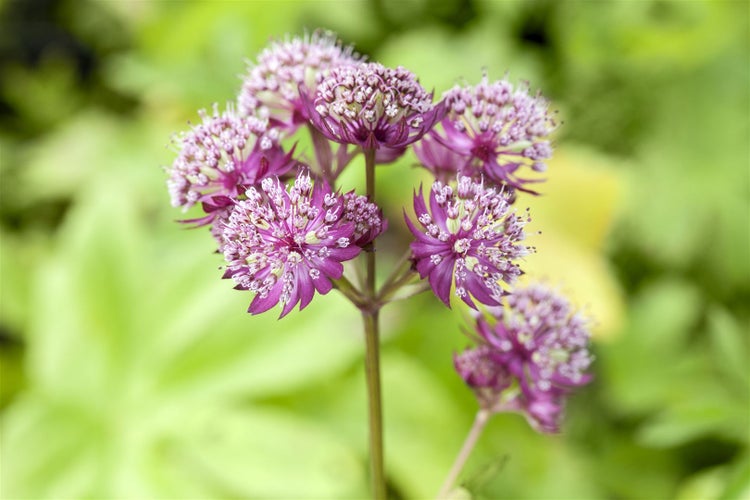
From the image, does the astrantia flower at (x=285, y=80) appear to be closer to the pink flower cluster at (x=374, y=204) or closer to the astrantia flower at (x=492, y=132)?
the pink flower cluster at (x=374, y=204)

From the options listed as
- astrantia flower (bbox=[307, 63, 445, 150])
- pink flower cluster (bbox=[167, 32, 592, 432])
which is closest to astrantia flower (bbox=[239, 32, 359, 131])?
pink flower cluster (bbox=[167, 32, 592, 432])

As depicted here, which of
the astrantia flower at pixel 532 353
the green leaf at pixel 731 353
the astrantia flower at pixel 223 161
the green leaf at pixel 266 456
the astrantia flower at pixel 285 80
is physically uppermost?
the astrantia flower at pixel 285 80

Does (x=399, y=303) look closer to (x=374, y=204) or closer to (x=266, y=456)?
(x=266, y=456)

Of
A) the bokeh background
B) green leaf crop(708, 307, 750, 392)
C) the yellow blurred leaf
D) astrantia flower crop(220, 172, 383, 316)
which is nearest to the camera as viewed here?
astrantia flower crop(220, 172, 383, 316)

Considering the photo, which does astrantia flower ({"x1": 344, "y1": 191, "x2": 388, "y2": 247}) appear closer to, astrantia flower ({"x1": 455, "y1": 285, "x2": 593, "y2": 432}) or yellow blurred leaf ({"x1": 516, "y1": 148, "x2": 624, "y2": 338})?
astrantia flower ({"x1": 455, "y1": 285, "x2": 593, "y2": 432})

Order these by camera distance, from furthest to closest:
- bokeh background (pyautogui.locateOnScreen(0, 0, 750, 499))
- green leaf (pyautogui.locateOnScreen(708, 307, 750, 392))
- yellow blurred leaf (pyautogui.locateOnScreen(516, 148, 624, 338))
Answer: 1. yellow blurred leaf (pyautogui.locateOnScreen(516, 148, 624, 338))
2. bokeh background (pyautogui.locateOnScreen(0, 0, 750, 499))
3. green leaf (pyautogui.locateOnScreen(708, 307, 750, 392))

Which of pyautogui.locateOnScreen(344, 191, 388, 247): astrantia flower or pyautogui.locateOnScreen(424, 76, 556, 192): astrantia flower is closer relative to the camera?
pyautogui.locateOnScreen(344, 191, 388, 247): astrantia flower

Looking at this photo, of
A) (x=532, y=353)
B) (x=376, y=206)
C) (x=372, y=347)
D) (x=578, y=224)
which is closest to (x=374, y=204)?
(x=376, y=206)

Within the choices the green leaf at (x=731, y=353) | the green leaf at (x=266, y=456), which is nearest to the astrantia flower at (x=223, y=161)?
the green leaf at (x=266, y=456)

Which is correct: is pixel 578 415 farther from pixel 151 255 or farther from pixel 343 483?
pixel 151 255
